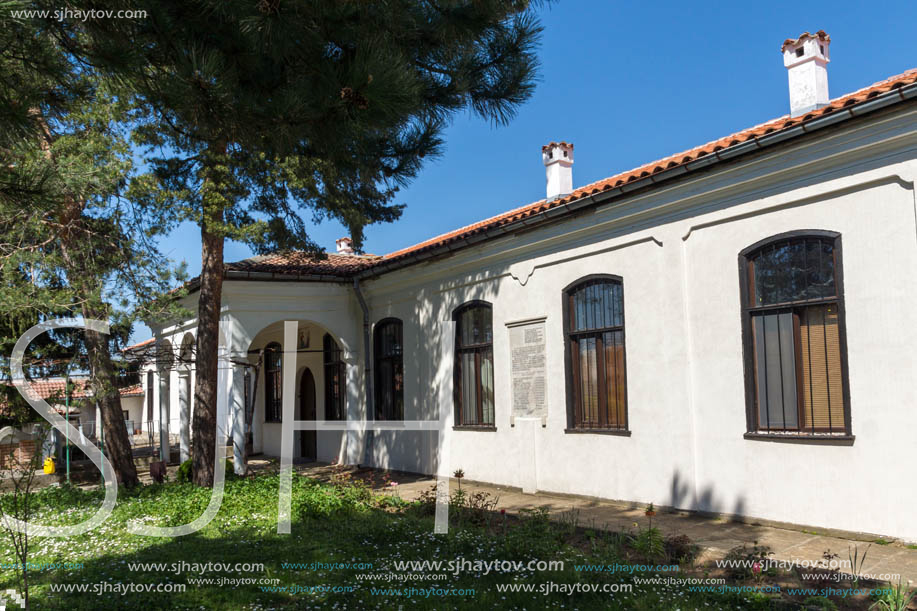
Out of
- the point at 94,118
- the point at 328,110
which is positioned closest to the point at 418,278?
the point at 94,118

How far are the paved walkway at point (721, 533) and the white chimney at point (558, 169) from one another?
5.74 metres

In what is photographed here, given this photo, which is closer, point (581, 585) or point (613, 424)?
point (581, 585)

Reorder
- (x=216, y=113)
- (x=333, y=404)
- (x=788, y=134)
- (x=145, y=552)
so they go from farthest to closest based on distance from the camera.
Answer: (x=333, y=404)
(x=788, y=134)
(x=145, y=552)
(x=216, y=113)

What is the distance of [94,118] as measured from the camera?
9.57m

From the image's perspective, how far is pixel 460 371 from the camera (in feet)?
42.1

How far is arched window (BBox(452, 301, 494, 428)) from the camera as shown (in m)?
12.2

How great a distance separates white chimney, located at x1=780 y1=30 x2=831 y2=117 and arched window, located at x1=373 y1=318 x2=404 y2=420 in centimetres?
809

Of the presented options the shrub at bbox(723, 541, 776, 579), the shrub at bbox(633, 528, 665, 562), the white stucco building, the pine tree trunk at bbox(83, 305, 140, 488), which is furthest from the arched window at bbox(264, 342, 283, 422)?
the shrub at bbox(723, 541, 776, 579)

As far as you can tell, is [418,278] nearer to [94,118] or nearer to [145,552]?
[94,118]

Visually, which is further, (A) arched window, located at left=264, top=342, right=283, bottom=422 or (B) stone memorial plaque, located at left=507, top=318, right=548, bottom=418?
(A) arched window, located at left=264, top=342, right=283, bottom=422

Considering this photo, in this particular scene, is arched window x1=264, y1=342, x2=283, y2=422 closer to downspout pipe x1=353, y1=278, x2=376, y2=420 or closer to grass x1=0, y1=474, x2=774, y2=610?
downspout pipe x1=353, y1=278, x2=376, y2=420

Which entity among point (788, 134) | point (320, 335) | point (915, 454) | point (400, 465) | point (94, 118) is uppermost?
point (94, 118)

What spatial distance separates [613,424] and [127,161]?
7480 mm

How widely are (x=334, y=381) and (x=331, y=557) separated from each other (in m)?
10.9
